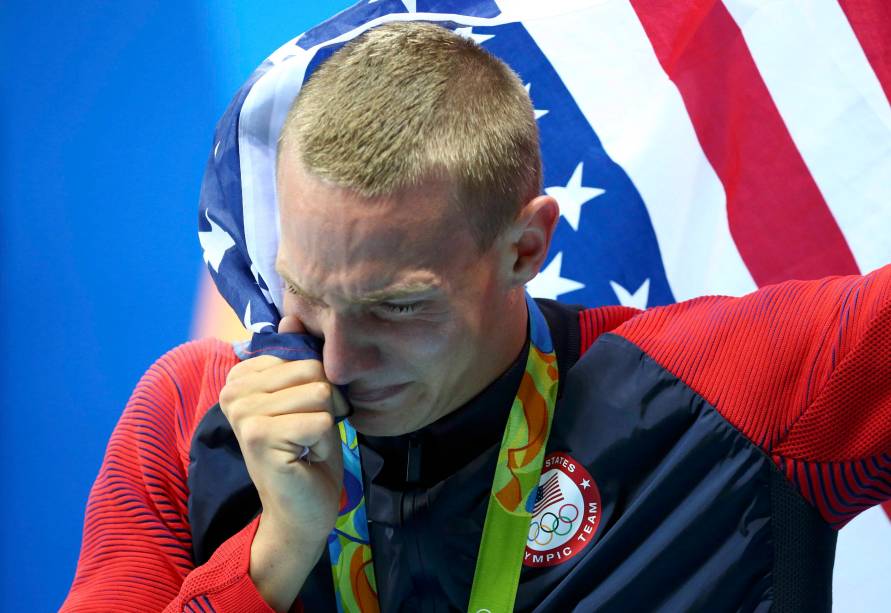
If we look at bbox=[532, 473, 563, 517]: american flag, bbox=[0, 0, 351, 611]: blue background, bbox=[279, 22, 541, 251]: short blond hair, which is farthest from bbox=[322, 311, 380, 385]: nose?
bbox=[0, 0, 351, 611]: blue background

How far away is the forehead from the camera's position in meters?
1.17

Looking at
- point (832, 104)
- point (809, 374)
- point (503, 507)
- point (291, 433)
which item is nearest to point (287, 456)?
point (291, 433)

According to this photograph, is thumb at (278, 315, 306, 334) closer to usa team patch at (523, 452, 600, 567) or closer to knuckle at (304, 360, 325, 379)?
knuckle at (304, 360, 325, 379)

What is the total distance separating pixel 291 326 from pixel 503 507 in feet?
1.10

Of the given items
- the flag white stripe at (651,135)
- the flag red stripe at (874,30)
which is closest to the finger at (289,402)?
the flag white stripe at (651,135)

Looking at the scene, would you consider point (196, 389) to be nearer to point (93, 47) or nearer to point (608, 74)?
point (608, 74)

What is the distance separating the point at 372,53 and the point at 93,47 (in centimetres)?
127

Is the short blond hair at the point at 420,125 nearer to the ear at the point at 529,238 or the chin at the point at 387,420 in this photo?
the ear at the point at 529,238

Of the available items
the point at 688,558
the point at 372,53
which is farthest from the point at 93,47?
the point at 688,558

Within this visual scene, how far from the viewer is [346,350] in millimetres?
1222

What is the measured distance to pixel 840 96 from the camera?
1.64 meters

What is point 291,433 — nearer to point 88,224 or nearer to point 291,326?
point 291,326

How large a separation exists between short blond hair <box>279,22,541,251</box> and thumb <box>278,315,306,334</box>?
20cm

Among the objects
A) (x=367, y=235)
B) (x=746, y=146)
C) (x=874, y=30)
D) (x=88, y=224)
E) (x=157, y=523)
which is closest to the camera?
(x=367, y=235)
